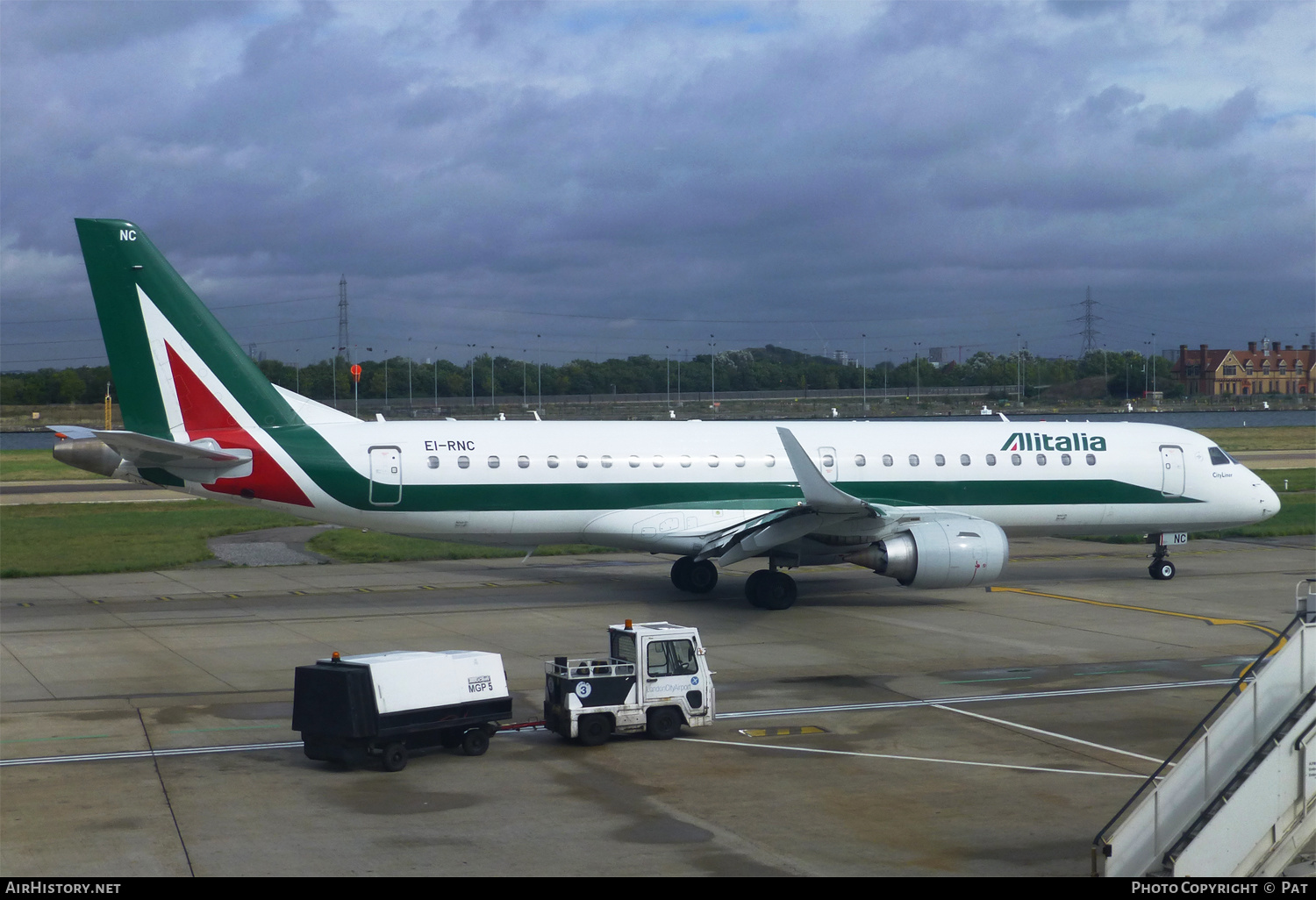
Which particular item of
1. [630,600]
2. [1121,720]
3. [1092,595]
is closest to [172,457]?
[630,600]

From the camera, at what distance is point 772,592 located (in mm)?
27688

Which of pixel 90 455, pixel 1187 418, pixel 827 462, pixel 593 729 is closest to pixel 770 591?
pixel 827 462

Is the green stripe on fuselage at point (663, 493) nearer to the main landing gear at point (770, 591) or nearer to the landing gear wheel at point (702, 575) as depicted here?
the landing gear wheel at point (702, 575)

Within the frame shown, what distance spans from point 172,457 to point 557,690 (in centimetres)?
1303

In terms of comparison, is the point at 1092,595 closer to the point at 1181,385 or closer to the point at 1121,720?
the point at 1121,720

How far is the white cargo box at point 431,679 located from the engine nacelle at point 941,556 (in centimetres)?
1236

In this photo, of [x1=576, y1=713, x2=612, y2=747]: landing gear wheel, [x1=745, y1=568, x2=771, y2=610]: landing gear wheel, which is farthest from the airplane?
[x1=576, y1=713, x2=612, y2=747]: landing gear wheel

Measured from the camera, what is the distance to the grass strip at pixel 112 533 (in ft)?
119

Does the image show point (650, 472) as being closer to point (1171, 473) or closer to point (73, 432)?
point (73, 432)

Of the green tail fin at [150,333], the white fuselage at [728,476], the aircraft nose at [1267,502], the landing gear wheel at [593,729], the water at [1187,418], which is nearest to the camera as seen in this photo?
the landing gear wheel at [593,729]

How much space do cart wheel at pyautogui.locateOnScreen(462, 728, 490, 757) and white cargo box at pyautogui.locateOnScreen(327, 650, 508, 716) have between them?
473mm

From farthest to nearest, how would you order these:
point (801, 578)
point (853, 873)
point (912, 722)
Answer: point (801, 578) → point (912, 722) → point (853, 873)

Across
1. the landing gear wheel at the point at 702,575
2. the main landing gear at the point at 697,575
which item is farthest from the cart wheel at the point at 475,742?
the landing gear wheel at the point at 702,575

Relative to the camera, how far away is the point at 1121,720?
17438 mm
